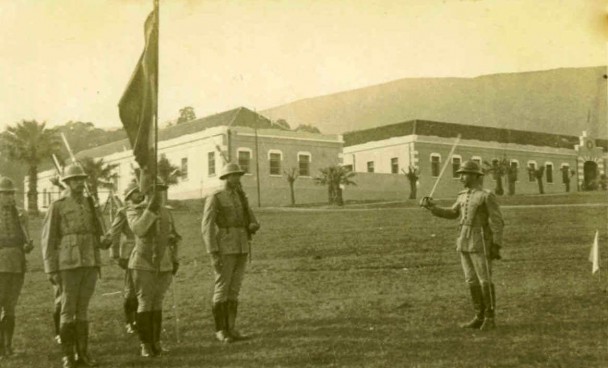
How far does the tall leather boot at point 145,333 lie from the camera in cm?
628

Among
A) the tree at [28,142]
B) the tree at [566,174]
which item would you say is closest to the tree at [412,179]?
the tree at [566,174]

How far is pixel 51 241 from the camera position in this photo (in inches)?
244

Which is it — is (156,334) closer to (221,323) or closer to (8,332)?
(221,323)

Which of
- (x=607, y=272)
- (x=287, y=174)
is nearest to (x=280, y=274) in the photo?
(x=607, y=272)

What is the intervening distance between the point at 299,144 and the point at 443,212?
26.3 m

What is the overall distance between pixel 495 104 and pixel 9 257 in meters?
16.2

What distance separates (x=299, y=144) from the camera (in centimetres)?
3388

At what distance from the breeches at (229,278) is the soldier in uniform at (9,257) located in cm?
189

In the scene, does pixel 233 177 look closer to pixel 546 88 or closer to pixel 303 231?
pixel 546 88

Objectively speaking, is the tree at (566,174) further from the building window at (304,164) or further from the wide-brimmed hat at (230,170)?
the wide-brimmed hat at (230,170)

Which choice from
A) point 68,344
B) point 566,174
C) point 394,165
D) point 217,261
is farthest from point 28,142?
point 566,174

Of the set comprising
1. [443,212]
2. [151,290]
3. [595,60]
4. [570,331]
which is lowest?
[570,331]

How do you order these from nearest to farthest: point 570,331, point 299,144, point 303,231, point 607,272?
point 570,331
point 607,272
point 303,231
point 299,144

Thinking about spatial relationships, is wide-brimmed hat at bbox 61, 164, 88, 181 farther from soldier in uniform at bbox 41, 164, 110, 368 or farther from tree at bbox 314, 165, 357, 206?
tree at bbox 314, 165, 357, 206
